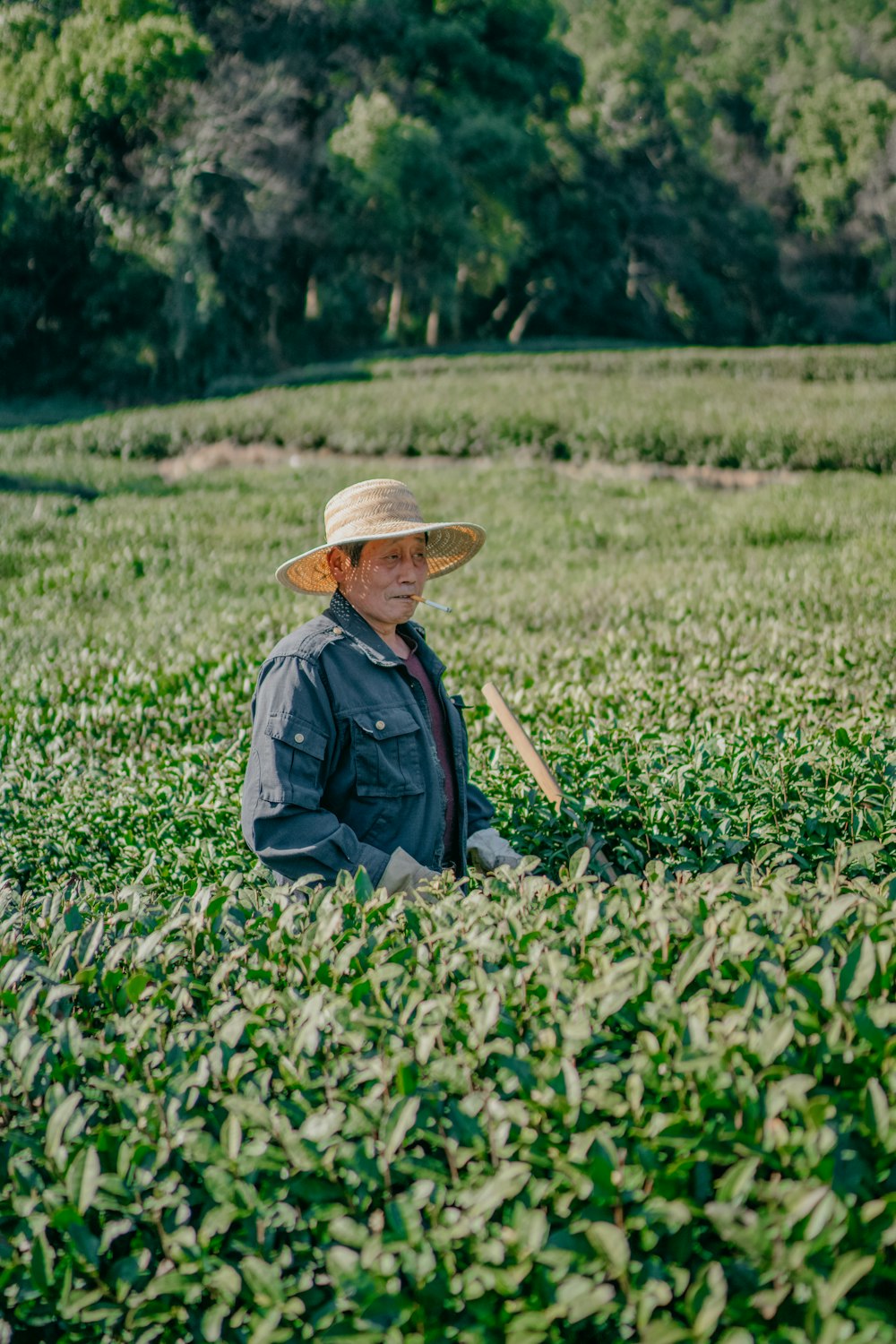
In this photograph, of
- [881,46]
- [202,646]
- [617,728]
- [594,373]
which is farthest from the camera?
[881,46]

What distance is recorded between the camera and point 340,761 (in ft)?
11.3

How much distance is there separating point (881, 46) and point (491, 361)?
60560mm

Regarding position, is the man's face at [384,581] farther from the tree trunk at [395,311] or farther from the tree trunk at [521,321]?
the tree trunk at [521,321]

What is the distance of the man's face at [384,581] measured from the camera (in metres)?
3.57

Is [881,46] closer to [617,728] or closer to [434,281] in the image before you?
[434,281]

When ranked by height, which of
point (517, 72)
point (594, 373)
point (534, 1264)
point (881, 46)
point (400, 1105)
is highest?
point (881, 46)

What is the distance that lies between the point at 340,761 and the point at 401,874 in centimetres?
40

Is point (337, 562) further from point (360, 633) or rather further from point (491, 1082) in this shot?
point (491, 1082)

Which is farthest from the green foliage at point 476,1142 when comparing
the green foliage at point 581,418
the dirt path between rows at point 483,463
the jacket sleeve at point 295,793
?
the green foliage at point 581,418

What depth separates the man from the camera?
323 centimetres

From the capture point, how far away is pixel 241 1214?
1896mm

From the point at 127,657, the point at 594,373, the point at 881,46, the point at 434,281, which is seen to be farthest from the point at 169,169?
the point at 881,46

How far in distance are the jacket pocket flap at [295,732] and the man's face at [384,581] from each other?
477 mm

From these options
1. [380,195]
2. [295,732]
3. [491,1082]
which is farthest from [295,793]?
[380,195]
